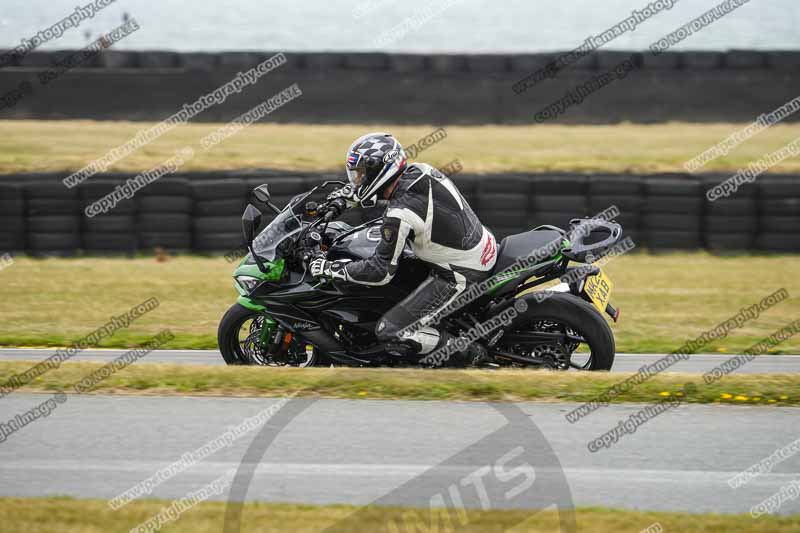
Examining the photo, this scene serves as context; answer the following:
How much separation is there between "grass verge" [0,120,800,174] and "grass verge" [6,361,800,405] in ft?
22.1

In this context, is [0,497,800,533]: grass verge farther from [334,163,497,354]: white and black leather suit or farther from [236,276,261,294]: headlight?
[236,276,261,294]: headlight

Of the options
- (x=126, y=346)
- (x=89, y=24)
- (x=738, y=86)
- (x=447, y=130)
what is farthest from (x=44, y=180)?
(x=738, y=86)

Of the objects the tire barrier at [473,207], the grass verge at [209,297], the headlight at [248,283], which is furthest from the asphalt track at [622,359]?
the tire barrier at [473,207]

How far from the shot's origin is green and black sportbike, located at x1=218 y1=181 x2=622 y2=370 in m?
7.09

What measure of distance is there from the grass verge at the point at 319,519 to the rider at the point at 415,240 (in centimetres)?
247

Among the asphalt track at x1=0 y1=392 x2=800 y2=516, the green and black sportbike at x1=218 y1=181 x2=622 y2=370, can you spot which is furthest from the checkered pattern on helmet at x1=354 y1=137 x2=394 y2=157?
the asphalt track at x1=0 y1=392 x2=800 y2=516

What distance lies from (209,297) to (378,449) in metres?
5.70

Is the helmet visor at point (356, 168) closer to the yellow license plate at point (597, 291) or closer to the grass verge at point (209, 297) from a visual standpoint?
the yellow license plate at point (597, 291)

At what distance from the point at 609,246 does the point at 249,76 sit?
11739 millimetres

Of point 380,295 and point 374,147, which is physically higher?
point 374,147

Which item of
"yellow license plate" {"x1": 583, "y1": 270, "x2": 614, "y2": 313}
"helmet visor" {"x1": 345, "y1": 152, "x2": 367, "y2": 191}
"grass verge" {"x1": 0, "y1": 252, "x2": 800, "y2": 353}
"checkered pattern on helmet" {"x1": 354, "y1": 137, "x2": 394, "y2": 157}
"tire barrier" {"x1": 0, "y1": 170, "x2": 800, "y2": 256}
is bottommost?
"grass verge" {"x1": 0, "y1": 252, "x2": 800, "y2": 353}

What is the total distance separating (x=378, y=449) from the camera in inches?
217

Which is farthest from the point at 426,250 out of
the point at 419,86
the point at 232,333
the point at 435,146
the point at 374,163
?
the point at 419,86

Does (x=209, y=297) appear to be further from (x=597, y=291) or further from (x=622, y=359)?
(x=597, y=291)
